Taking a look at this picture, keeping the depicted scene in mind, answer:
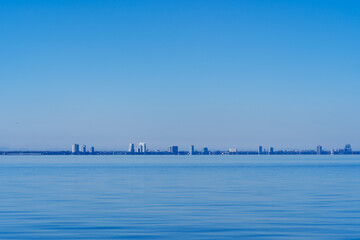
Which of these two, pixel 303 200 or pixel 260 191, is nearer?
pixel 303 200

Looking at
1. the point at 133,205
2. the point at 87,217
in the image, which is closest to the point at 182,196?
the point at 133,205

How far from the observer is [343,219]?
2347cm

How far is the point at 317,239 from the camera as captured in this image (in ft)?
62.0

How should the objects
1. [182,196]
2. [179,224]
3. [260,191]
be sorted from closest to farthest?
1. [179,224]
2. [182,196]
3. [260,191]

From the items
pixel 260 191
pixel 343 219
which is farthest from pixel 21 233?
pixel 260 191

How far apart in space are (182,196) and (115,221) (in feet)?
38.3

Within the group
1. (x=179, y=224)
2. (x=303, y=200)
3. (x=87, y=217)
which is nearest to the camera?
(x=179, y=224)

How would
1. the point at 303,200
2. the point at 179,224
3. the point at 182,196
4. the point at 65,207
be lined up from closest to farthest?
the point at 179,224 < the point at 65,207 < the point at 303,200 < the point at 182,196

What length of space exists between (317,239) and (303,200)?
496 inches

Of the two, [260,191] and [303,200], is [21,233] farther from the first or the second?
[260,191]

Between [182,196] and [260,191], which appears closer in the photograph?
[182,196]

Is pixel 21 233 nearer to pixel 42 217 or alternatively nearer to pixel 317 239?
pixel 42 217

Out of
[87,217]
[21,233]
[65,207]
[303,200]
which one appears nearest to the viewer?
[21,233]

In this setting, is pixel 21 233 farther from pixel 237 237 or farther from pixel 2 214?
pixel 237 237
